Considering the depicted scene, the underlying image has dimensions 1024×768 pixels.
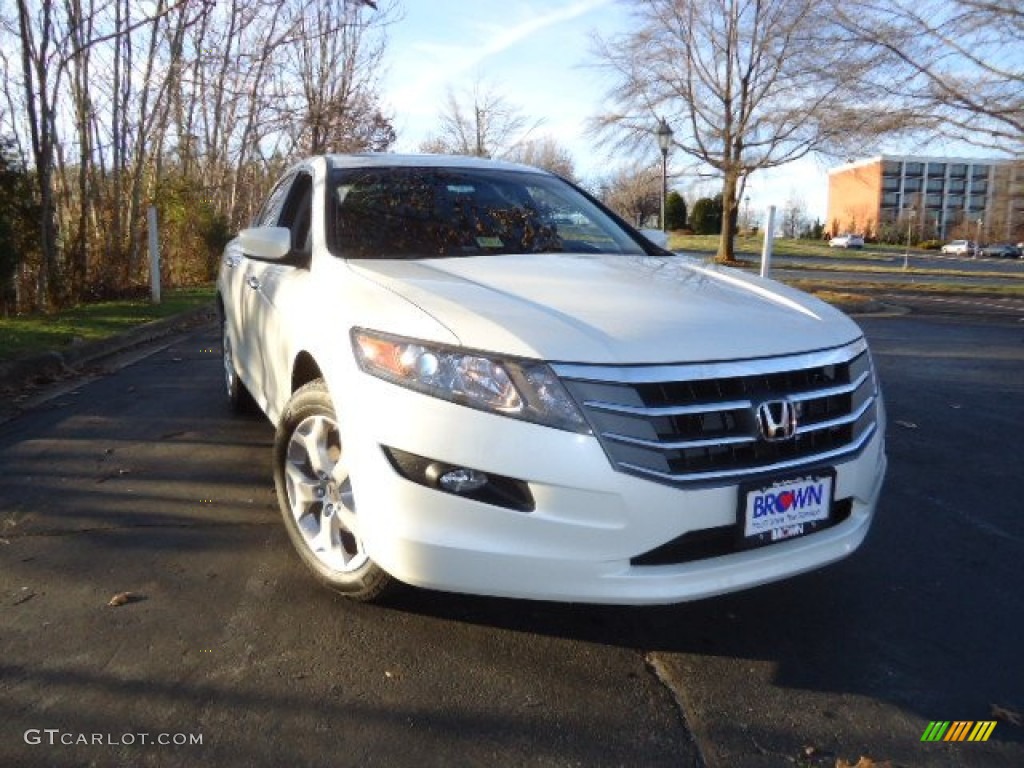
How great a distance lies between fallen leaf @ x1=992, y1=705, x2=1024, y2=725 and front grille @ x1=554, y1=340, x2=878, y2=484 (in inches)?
32.8

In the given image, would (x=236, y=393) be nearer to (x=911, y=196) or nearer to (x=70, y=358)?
(x=70, y=358)

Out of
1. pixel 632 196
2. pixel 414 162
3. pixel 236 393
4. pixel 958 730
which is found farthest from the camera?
pixel 632 196

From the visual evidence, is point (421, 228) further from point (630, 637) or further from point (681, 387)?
point (630, 637)

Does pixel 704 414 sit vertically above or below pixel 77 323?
above

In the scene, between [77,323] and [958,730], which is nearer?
[958,730]

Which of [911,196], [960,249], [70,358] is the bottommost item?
[70,358]

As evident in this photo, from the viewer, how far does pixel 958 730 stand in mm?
2277

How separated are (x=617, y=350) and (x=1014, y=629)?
1.79 m

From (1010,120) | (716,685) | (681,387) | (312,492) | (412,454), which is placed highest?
(1010,120)

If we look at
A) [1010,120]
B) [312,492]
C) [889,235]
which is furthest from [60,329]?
[889,235]

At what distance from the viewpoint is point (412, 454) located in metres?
2.37

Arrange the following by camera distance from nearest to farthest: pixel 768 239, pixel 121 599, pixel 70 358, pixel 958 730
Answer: pixel 958 730, pixel 121 599, pixel 70 358, pixel 768 239

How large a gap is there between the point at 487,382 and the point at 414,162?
2.27 metres

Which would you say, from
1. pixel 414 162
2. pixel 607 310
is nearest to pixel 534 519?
pixel 607 310
